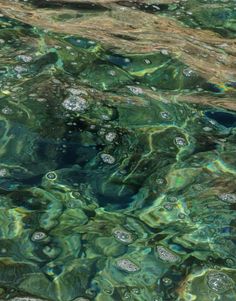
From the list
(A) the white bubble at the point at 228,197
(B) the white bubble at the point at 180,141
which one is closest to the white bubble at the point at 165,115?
(B) the white bubble at the point at 180,141

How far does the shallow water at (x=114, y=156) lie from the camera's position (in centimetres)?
311

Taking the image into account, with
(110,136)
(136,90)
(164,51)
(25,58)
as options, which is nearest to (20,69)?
(25,58)

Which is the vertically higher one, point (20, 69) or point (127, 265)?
point (20, 69)

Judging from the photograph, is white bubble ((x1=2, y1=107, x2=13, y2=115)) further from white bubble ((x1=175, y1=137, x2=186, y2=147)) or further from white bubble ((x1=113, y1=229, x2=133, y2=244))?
white bubble ((x1=113, y1=229, x2=133, y2=244))

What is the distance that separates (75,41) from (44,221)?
2332 millimetres

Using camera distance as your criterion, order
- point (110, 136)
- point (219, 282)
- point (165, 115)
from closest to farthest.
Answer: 1. point (219, 282)
2. point (110, 136)
3. point (165, 115)

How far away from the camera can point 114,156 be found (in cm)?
397

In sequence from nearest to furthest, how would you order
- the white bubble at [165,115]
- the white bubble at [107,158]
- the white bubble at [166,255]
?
the white bubble at [166,255]
the white bubble at [107,158]
the white bubble at [165,115]

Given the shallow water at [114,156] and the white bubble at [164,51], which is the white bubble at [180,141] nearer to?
the shallow water at [114,156]

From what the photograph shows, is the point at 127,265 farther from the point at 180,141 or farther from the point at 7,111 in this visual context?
the point at 7,111

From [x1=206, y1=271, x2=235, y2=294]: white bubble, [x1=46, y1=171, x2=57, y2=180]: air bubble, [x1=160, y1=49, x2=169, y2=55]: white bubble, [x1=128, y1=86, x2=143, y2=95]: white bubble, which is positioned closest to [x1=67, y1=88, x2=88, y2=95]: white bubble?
[x1=128, y1=86, x2=143, y2=95]: white bubble

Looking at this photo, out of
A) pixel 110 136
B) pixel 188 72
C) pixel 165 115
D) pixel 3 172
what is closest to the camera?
pixel 3 172

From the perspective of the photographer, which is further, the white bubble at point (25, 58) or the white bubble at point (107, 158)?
the white bubble at point (25, 58)

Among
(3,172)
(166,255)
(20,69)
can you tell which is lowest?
(166,255)
